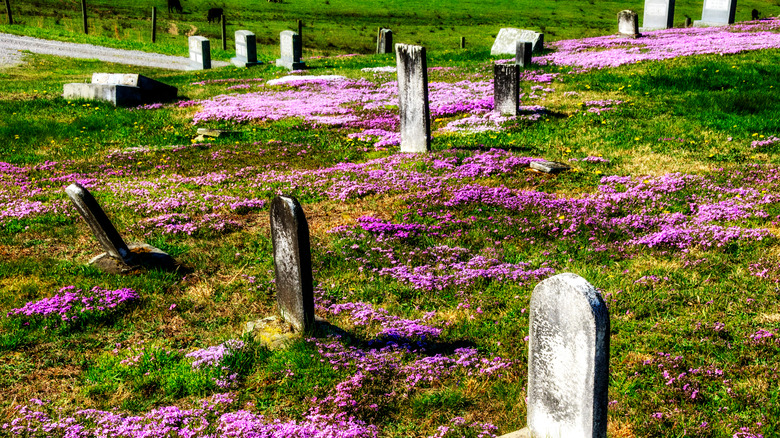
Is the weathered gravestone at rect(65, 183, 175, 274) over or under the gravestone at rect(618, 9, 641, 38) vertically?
under

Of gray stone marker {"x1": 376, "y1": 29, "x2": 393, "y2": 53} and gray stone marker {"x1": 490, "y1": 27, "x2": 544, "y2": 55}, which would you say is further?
gray stone marker {"x1": 376, "y1": 29, "x2": 393, "y2": 53}

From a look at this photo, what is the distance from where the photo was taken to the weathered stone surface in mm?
3543

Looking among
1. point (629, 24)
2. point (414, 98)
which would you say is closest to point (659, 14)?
point (629, 24)

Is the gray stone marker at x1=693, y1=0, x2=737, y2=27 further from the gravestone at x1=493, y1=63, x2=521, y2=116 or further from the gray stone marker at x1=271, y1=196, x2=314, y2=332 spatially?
the gray stone marker at x1=271, y1=196, x2=314, y2=332

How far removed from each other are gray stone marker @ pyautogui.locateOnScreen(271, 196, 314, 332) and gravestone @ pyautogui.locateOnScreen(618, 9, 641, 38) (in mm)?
28829

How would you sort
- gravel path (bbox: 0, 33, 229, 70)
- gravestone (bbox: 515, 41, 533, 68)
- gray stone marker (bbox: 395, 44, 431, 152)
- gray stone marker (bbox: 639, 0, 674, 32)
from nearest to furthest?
1. gray stone marker (bbox: 395, 44, 431, 152)
2. gravestone (bbox: 515, 41, 533, 68)
3. gray stone marker (bbox: 639, 0, 674, 32)
4. gravel path (bbox: 0, 33, 229, 70)

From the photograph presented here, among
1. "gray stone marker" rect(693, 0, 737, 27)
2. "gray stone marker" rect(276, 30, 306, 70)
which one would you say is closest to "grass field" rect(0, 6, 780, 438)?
"gray stone marker" rect(276, 30, 306, 70)

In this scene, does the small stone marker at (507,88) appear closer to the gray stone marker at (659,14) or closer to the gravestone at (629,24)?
the gravestone at (629,24)

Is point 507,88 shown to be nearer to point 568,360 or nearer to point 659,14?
point 568,360

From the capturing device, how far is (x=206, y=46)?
3372 centimetres

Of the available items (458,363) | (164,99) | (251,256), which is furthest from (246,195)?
(164,99)

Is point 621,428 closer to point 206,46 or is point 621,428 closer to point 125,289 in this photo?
point 125,289

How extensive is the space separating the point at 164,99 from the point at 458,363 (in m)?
19.1

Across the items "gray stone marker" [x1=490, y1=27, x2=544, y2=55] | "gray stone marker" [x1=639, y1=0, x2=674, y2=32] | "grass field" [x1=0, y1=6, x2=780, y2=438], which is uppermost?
"gray stone marker" [x1=639, y1=0, x2=674, y2=32]
